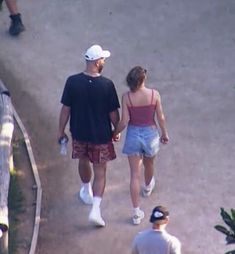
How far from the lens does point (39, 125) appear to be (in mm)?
11312

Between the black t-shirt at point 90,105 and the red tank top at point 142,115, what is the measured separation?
178mm

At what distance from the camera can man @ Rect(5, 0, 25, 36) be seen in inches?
515

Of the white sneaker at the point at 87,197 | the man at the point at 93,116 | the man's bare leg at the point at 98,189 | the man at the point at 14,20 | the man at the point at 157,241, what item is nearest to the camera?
the man at the point at 157,241

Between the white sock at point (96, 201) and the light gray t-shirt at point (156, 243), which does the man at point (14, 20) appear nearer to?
the white sock at point (96, 201)

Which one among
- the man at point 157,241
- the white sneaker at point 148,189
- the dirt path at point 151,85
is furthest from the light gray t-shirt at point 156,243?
the white sneaker at point 148,189

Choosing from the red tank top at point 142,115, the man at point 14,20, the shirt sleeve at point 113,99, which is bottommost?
the red tank top at point 142,115

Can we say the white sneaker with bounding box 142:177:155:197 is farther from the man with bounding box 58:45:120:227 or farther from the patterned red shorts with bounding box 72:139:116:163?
the patterned red shorts with bounding box 72:139:116:163

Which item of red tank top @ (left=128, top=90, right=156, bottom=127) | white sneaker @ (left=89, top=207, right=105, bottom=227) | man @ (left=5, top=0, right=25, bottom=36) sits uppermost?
man @ (left=5, top=0, right=25, bottom=36)

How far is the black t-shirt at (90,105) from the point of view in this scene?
8867mm

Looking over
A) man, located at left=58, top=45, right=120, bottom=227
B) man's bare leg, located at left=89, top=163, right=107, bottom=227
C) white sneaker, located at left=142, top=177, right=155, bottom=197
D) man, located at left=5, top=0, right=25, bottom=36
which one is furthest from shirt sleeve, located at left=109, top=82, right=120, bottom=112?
man, located at left=5, top=0, right=25, bottom=36

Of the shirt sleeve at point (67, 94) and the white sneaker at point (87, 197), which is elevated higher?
the shirt sleeve at point (67, 94)

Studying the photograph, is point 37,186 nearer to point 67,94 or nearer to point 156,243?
point 67,94

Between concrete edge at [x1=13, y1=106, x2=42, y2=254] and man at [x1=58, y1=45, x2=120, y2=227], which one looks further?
concrete edge at [x1=13, y1=106, x2=42, y2=254]

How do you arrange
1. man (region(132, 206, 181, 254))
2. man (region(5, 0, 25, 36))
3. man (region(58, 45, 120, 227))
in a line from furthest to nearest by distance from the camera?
man (region(5, 0, 25, 36)) → man (region(58, 45, 120, 227)) → man (region(132, 206, 181, 254))
